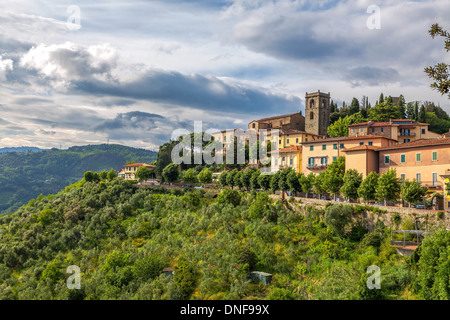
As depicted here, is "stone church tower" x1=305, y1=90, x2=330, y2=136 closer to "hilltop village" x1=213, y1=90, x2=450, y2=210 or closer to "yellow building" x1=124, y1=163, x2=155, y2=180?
"hilltop village" x1=213, y1=90, x2=450, y2=210

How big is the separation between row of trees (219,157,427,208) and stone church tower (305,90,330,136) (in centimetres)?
3202

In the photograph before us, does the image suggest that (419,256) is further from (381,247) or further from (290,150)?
(290,150)

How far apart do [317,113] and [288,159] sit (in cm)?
2947

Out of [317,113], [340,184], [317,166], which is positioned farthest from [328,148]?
[317,113]

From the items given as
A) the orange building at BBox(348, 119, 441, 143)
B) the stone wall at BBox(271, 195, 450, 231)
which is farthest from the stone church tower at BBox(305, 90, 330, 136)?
the stone wall at BBox(271, 195, 450, 231)

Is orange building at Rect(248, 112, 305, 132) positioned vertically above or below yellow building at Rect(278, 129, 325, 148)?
above

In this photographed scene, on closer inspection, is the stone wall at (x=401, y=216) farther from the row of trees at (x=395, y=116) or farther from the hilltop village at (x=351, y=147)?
the row of trees at (x=395, y=116)

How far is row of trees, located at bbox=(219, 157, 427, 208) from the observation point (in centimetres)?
3491

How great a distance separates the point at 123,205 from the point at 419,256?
42666 mm

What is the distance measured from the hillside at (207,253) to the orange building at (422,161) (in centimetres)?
774

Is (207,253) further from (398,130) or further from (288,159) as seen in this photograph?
(398,130)

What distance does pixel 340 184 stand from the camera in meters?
41.5

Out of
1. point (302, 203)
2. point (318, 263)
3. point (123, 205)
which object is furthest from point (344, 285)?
point (123, 205)

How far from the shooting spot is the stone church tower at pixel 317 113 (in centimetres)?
8269
